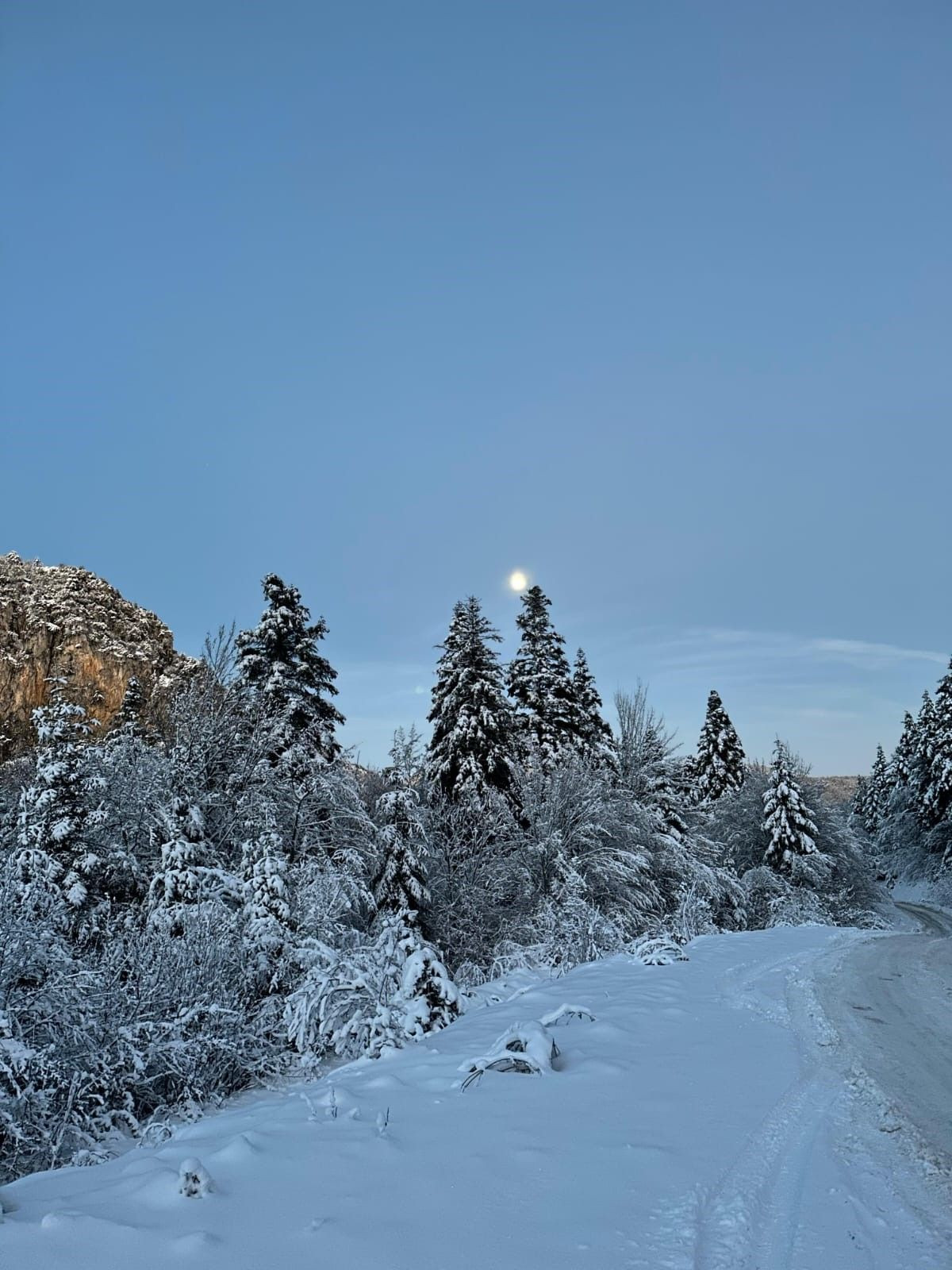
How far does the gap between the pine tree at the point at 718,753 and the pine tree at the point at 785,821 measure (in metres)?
12.3

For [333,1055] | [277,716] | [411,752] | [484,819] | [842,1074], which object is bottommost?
[333,1055]

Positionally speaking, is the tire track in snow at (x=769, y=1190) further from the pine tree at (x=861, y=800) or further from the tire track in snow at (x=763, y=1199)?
the pine tree at (x=861, y=800)

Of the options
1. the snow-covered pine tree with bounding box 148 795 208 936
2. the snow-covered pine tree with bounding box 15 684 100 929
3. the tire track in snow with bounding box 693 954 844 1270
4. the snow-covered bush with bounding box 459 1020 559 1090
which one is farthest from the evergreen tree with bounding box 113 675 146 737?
the tire track in snow with bounding box 693 954 844 1270

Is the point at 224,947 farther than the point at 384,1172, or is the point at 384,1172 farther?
the point at 224,947

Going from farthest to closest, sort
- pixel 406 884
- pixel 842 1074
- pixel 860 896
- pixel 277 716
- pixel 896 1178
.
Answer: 1. pixel 860 896
2. pixel 277 716
3. pixel 406 884
4. pixel 842 1074
5. pixel 896 1178

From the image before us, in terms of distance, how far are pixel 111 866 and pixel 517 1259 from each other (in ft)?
38.2

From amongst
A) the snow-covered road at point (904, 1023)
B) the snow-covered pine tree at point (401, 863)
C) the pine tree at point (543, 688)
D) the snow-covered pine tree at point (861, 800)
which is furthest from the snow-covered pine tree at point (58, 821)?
the snow-covered pine tree at point (861, 800)

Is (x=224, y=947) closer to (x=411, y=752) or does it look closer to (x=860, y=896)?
(x=411, y=752)

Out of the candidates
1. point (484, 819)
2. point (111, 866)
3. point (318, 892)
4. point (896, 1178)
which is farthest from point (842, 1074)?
point (484, 819)

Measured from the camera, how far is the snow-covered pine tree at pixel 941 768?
37.0m

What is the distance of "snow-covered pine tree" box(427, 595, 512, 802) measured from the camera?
22297mm

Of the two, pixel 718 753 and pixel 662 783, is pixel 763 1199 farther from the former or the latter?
pixel 718 753

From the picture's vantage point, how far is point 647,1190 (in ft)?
10.6

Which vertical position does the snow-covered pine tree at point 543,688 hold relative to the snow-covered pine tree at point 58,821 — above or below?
above
